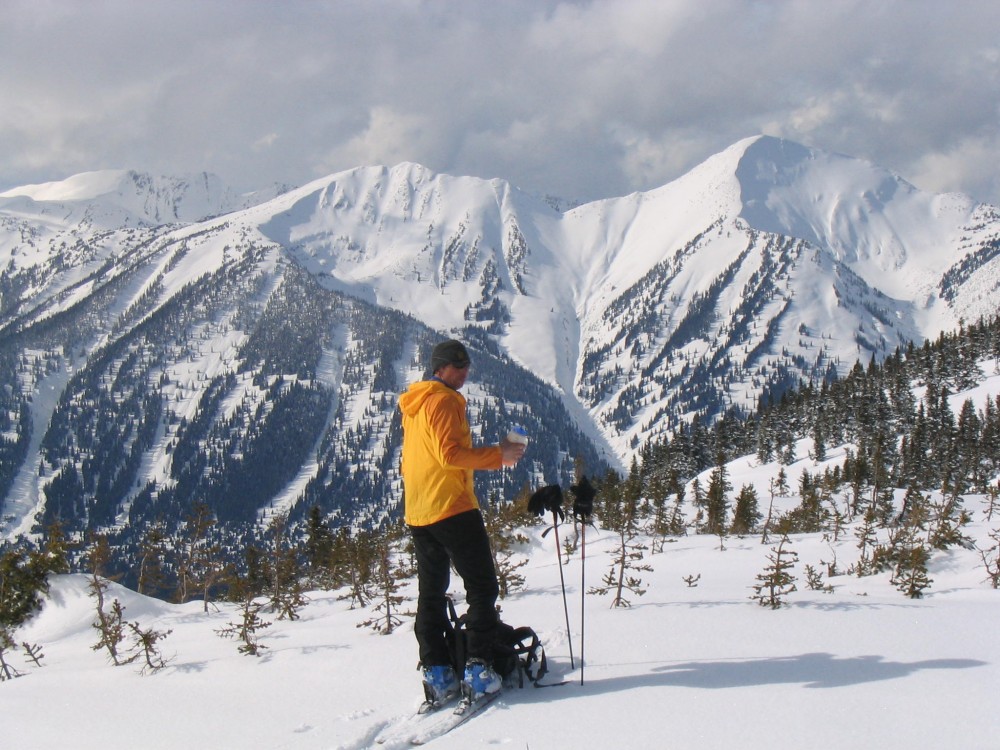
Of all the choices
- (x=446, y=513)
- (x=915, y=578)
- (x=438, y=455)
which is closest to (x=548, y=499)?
(x=446, y=513)

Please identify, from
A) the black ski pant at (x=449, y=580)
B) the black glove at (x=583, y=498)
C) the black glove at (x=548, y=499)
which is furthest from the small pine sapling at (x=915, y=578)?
the black ski pant at (x=449, y=580)

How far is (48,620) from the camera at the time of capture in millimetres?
20734

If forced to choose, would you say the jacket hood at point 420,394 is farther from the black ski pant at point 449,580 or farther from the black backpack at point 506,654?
the black backpack at point 506,654

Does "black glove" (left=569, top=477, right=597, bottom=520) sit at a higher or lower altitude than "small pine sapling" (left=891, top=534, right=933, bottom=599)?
higher

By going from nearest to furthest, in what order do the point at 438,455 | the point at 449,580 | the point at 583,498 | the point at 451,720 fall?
the point at 451,720 < the point at 438,455 < the point at 449,580 < the point at 583,498

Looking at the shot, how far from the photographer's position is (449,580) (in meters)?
5.22

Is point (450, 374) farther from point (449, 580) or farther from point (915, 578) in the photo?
point (915, 578)

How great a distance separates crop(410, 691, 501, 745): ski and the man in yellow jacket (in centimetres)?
8

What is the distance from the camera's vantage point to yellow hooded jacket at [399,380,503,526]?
490cm

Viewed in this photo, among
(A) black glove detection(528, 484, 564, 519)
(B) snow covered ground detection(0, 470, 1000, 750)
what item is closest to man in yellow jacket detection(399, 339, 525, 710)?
(B) snow covered ground detection(0, 470, 1000, 750)

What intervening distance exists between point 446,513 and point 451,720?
1540 mm

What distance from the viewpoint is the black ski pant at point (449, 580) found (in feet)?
16.9

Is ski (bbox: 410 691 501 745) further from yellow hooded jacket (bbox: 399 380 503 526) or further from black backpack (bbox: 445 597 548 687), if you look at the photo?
yellow hooded jacket (bbox: 399 380 503 526)

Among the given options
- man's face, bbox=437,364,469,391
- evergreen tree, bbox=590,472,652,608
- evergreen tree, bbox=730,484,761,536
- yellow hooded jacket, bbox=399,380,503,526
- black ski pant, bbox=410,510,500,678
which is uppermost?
man's face, bbox=437,364,469,391
